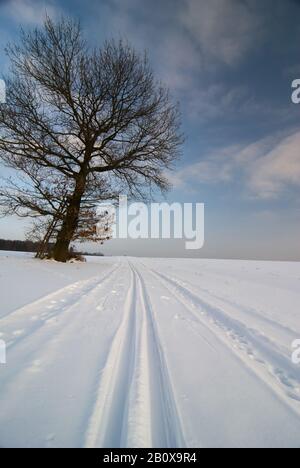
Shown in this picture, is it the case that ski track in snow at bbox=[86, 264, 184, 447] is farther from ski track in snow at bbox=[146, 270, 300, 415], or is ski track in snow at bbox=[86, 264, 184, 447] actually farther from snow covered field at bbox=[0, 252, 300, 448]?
ski track in snow at bbox=[146, 270, 300, 415]

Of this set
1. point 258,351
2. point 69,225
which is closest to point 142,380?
point 258,351

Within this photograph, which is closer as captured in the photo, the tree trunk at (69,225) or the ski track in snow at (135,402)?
the ski track in snow at (135,402)

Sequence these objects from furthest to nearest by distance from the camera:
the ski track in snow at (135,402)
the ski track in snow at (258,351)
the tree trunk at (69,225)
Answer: the tree trunk at (69,225)
the ski track in snow at (258,351)
the ski track in snow at (135,402)

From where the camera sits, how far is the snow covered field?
1420 mm

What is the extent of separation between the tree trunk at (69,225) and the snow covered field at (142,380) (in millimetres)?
8381

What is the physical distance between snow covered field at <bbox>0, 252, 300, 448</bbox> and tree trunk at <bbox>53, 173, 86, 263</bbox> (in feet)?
27.5

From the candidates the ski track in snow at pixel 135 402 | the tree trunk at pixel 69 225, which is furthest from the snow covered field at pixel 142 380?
the tree trunk at pixel 69 225

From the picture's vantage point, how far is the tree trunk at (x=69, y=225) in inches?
454

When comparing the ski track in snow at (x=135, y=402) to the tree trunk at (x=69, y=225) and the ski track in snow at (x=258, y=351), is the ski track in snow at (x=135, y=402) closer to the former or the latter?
the ski track in snow at (x=258, y=351)

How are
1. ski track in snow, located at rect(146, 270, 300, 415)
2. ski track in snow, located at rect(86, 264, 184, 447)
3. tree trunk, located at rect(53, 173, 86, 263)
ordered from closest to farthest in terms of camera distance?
ski track in snow, located at rect(86, 264, 184, 447) → ski track in snow, located at rect(146, 270, 300, 415) → tree trunk, located at rect(53, 173, 86, 263)

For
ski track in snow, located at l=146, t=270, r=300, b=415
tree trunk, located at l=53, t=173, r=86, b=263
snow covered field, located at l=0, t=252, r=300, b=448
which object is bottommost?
ski track in snow, located at l=146, t=270, r=300, b=415

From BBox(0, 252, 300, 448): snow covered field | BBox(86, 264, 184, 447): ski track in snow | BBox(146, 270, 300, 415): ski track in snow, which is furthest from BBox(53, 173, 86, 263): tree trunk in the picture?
BBox(86, 264, 184, 447): ski track in snow

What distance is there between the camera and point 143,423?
148 cm
